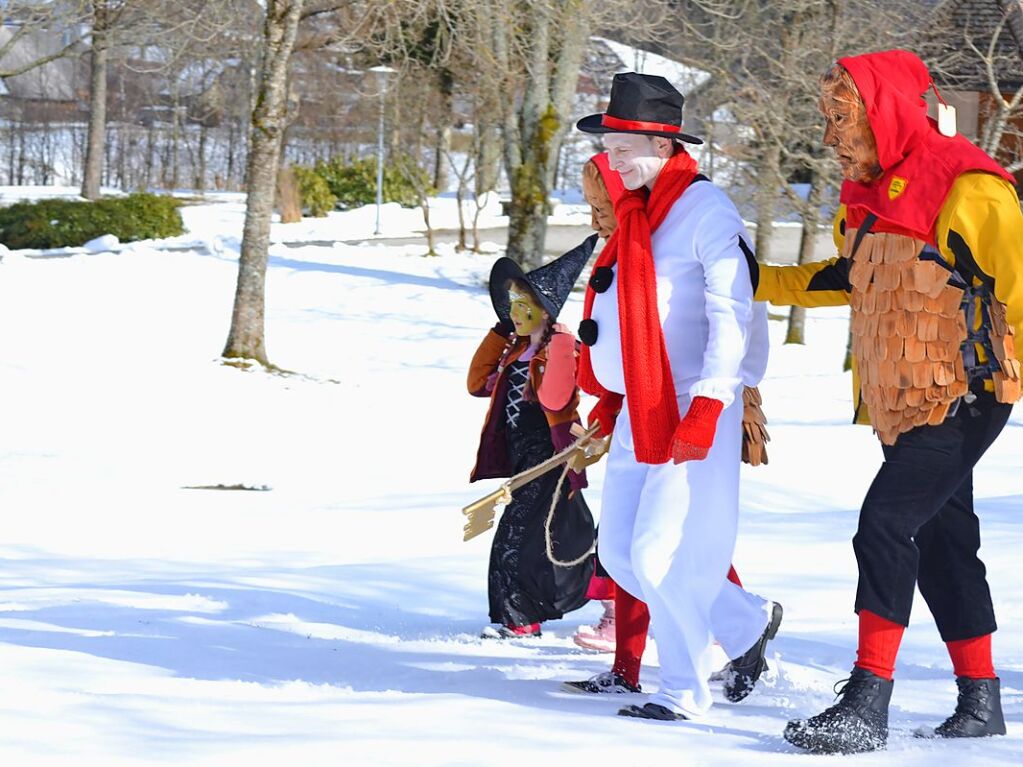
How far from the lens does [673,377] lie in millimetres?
3947

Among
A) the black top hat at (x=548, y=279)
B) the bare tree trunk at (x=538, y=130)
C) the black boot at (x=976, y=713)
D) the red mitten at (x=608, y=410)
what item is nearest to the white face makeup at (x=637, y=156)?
the red mitten at (x=608, y=410)

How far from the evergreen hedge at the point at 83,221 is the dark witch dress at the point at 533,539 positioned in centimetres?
1969

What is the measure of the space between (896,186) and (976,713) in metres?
1.34

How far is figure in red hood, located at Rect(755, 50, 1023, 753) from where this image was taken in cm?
348

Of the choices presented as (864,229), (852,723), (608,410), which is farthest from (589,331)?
(852,723)

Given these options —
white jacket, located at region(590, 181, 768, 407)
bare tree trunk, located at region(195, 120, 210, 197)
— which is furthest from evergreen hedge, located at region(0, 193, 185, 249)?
white jacket, located at region(590, 181, 768, 407)

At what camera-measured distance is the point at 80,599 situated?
5.84 metres

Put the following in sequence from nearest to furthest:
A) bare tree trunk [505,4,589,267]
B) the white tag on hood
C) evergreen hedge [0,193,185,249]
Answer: the white tag on hood, bare tree trunk [505,4,589,267], evergreen hedge [0,193,185,249]

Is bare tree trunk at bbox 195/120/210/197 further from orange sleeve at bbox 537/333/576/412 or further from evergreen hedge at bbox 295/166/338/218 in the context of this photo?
orange sleeve at bbox 537/333/576/412

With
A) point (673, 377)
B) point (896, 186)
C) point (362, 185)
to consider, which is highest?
point (362, 185)

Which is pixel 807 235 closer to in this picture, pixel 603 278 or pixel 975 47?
pixel 975 47

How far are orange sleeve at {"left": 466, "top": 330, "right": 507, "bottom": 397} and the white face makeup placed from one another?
1.44m

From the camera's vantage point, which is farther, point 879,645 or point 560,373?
point 560,373

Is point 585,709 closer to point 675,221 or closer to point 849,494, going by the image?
point 675,221
